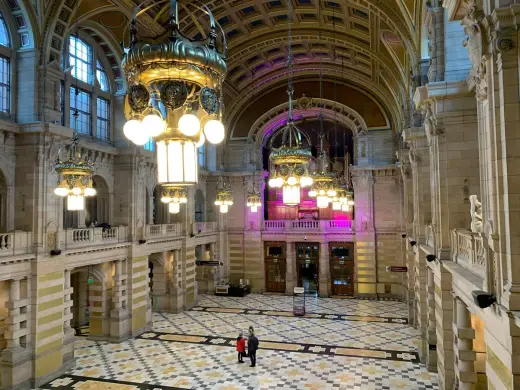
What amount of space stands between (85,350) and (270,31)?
17.5 metres

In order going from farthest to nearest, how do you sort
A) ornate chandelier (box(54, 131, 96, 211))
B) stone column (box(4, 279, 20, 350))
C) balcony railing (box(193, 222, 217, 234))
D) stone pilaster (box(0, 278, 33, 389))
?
balcony railing (box(193, 222, 217, 234))
stone column (box(4, 279, 20, 350))
stone pilaster (box(0, 278, 33, 389))
ornate chandelier (box(54, 131, 96, 211))

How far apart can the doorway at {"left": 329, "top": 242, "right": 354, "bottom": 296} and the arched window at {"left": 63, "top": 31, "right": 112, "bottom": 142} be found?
53.3ft

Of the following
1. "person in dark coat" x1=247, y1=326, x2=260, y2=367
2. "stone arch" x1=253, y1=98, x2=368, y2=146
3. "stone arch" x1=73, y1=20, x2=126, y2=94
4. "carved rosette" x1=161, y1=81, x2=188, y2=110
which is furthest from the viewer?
"stone arch" x1=253, y1=98, x2=368, y2=146

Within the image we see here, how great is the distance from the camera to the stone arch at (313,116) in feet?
92.3

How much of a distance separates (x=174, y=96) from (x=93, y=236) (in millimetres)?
13858

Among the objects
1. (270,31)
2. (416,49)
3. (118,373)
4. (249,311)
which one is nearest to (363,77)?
(270,31)

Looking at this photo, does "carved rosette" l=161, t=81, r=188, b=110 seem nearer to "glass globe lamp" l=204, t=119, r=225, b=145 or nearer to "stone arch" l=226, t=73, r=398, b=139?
"glass globe lamp" l=204, t=119, r=225, b=145

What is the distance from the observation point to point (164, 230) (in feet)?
72.3

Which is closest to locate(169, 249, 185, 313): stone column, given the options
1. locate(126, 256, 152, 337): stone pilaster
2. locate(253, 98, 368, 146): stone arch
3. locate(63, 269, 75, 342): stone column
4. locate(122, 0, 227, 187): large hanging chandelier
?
locate(126, 256, 152, 337): stone pilaster

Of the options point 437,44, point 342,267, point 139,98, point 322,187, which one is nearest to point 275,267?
point 342,267

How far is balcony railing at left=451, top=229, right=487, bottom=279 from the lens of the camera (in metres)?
7.57

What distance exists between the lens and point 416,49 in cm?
1423

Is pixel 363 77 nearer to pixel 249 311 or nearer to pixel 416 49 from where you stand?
pixel 416 49

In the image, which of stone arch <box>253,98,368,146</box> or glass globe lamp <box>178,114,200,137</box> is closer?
glass globe lamp <box>178,114,200,137</box>
